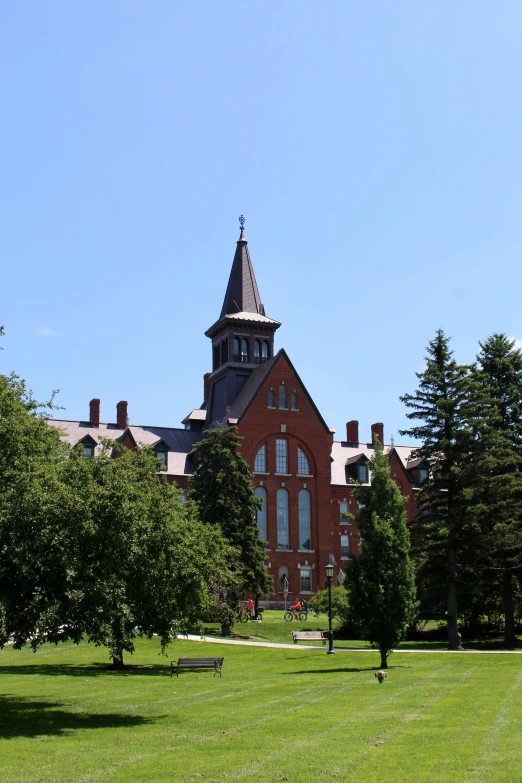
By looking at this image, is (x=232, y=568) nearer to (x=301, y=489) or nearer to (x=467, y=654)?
(x=467, y=654)

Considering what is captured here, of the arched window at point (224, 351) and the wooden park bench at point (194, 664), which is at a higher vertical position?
the arched window at point (224, 351)


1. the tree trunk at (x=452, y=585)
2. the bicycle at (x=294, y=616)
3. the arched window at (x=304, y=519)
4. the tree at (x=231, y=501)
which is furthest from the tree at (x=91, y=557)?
the arched window at (x=304, y=519)

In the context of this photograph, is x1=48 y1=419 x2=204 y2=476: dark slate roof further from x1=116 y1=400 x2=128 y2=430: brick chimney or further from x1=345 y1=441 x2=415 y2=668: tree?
x1=345 y1=441 x2=415 y2=668: tree

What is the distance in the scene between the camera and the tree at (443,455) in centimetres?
4412

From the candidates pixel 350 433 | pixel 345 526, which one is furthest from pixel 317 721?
pixel 350 433

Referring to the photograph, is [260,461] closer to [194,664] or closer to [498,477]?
[498,477]

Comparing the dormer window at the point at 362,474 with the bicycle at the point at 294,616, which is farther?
the dormer window at the point at 362,474

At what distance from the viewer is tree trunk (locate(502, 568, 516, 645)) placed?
4425 centimetres

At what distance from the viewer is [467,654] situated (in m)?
37.5

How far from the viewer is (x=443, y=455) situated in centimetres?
4638

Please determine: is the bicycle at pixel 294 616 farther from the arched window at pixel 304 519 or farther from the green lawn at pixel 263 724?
the green lawn at pixel 263 724

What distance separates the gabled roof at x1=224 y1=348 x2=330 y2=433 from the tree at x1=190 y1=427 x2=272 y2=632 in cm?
2044

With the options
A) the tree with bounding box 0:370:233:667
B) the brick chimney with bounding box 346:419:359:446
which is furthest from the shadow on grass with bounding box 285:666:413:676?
the brick chimney with bounding box 346:419:359:446

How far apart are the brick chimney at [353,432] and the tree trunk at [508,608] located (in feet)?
132
